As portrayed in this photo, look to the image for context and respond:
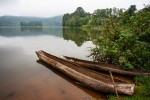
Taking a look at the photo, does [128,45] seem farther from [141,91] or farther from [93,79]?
[93,79]

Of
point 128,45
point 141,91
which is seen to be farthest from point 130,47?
point 141,91

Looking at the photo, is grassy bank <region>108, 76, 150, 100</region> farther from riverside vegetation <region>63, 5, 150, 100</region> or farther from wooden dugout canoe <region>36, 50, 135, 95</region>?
wooden dugout canoe <region>36, 50, 135, 95</region>

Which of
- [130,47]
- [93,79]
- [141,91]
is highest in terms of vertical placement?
[130,47]

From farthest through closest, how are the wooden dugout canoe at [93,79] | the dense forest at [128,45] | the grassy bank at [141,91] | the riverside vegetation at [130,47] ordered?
the dense forest at [128,45] → the riverside vegetation at [130,47] → the wooden dugout canoe at [93,79] → the grassy bank at [141,91]

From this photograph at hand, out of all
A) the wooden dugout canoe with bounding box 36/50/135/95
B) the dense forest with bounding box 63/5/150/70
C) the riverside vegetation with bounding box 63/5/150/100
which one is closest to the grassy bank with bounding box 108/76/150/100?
the riverside vegetation with bounding box 63/5/150/100

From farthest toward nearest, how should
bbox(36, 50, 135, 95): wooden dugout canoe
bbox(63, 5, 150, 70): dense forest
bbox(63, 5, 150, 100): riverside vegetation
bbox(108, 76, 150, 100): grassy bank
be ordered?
bbox(63, 5, 150, 70): dense forest, bbox(63, 5, 150, 100): riverside vegetation, bbox(36, 50, 135, 95): wooden dugout canoe, bbox(108, 76, 150, 100): grassy bank

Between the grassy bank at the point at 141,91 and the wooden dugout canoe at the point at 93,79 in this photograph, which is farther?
the wooden dugout canoe at the point at 93,79

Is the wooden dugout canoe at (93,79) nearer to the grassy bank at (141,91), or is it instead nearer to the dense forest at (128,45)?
the grassy bank at (141,91)

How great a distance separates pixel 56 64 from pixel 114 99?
15.7 ft

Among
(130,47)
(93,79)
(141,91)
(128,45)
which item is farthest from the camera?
(128,45)

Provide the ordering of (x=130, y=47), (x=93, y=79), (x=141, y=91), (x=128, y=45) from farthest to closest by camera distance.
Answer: (x=128, y=45), (x=130, y=47), (x=93, y=79), (x=141, y=91)

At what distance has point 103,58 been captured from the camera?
457 inches

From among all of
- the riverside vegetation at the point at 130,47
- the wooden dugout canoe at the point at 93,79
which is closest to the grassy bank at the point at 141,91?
the riverside vegetation at the point at 130,47

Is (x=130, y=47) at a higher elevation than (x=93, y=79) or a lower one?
higher
